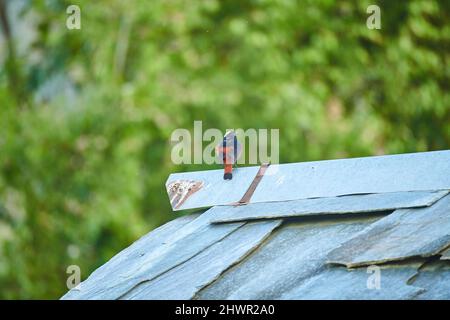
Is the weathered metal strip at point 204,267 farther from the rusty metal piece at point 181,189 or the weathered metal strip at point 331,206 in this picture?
the rusty metal piece at point 181,189

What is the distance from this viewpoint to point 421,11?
8.30m

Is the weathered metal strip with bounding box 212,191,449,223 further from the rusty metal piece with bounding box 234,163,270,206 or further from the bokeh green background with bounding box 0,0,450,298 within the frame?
the bokeh green background with bounding box 0,0,450,298

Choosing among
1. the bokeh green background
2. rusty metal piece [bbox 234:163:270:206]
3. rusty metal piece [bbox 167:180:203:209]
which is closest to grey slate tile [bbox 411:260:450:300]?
rusty metal piece [bbox 234:163:270:206]

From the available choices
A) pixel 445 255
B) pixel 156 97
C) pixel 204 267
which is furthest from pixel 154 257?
pixel 156 97

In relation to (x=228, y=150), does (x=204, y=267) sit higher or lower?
lower

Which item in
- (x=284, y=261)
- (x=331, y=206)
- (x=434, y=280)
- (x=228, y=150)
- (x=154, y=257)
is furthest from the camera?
(x=228, y=150)

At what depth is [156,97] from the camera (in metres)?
7.25

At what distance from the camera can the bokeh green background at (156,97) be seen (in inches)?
280

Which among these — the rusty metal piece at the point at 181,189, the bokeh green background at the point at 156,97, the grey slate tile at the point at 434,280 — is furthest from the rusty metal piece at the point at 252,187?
the bokeh green background at the point at 156,97

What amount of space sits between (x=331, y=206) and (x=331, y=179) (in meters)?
0.19

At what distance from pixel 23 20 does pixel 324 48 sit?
7.95 feet

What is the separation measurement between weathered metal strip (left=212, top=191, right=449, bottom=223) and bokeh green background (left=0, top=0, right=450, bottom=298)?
4400mm

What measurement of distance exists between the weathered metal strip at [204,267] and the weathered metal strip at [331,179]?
204 millimetres

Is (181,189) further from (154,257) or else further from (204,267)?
(204,267)
